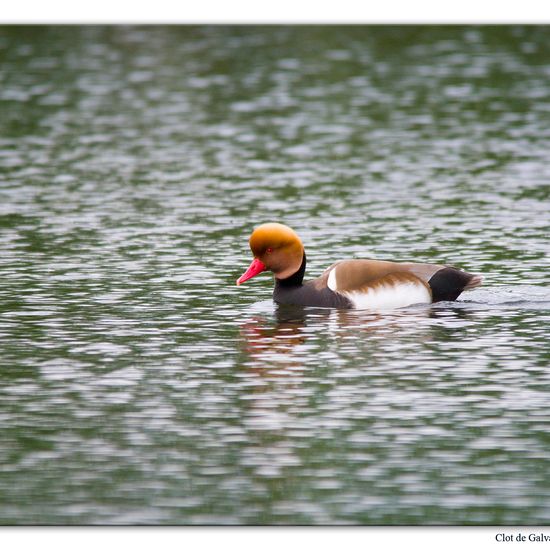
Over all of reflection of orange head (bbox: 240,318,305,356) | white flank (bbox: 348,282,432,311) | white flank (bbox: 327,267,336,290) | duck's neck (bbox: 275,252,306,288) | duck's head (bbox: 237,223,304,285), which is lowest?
reflection of orange head (bbox: 240,318,305,356)

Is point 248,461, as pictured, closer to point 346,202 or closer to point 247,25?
point 346,202

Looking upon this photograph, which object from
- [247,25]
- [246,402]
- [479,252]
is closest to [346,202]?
[479,252]

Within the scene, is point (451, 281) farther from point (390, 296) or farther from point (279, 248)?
point (279, 248)

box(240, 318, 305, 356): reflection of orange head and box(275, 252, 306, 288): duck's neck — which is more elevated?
box(275, 252, 306, 288): duck's neck

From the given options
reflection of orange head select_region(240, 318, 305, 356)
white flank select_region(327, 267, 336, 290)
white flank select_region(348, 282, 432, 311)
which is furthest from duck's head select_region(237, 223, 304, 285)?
reflection of orange head select_region(240, 318, 305, 356)

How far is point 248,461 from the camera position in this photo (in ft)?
37.2

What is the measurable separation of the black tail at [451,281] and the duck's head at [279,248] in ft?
4.81

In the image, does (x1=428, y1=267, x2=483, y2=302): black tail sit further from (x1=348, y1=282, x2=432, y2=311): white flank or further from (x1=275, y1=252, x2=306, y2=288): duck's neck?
(x1=275, y1=252, x2=306, y2=288): duck's neck

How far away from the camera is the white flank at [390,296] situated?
647 inches

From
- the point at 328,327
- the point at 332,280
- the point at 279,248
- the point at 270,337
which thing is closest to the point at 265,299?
the point at 279,248

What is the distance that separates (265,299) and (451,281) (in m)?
2.15

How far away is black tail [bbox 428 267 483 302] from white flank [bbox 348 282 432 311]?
0.37ft

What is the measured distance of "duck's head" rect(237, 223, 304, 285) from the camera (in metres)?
16.7

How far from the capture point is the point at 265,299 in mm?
17328
